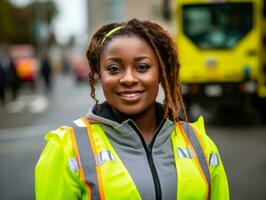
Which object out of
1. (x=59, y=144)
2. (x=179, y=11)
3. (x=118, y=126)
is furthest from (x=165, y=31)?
(x=179, y=11)

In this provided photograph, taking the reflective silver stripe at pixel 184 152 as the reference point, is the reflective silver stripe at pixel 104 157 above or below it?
above

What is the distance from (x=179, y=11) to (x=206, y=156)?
11.5m

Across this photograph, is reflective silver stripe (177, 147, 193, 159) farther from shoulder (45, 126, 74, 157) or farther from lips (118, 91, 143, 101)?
shoulder (45, 126, 74, 157)

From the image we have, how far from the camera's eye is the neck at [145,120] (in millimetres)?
2453

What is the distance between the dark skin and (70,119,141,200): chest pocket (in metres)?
0.15

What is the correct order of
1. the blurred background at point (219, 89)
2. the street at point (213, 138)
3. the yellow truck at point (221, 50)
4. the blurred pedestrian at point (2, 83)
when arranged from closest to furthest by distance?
the street at point (213, 138)
the blurred background at point (219, 89)
the yellow truck at point (221, 50)
the blurred pedestrian at point (2, 83)

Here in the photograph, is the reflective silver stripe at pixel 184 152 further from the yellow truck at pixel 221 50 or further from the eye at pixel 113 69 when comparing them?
the yellow truck at pixel 221 50

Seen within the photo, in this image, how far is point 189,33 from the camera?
45.7ft

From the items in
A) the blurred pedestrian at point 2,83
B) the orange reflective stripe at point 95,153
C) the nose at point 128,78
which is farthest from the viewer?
the blurred pedestrian at point 2,83

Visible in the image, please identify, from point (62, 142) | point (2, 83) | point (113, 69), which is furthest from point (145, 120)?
point (2, 83)

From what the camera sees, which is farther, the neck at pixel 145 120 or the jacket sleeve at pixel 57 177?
the neck at pixel 145 120

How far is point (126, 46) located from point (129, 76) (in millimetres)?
106

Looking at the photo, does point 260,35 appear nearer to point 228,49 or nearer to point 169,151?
point 228,49

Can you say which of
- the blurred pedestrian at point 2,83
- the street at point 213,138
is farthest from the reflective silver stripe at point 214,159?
the blurred pedestrian at point 2,83
